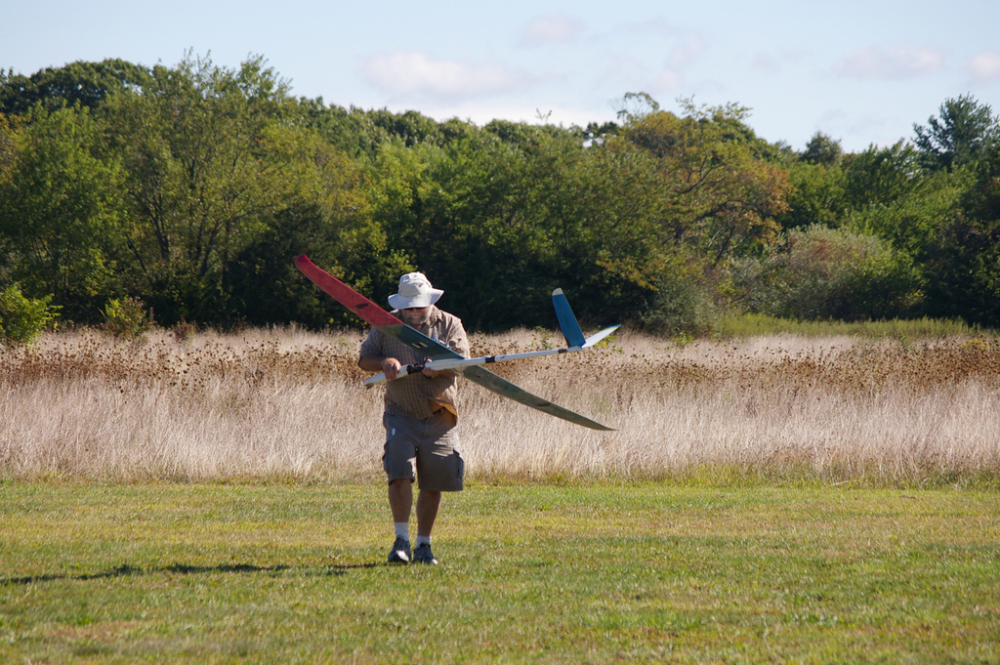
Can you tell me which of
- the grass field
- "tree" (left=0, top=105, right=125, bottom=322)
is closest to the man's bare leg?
the grass field

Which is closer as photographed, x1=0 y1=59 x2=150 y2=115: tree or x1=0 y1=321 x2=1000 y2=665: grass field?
x1=0 y1=321 x2=1000 y2=665: grass field

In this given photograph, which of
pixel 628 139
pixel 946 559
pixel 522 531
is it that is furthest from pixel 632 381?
pixel 628 139

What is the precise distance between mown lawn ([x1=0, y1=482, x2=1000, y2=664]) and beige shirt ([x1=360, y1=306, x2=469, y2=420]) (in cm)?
99

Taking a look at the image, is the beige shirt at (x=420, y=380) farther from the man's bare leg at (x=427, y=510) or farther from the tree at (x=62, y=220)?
the tree at (x=62, y=220)

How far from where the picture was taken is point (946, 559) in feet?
20.9

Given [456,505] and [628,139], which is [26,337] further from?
[628,139]

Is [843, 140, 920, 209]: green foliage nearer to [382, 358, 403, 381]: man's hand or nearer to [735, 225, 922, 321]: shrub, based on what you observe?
[735, 225, 922, 321]: shrub

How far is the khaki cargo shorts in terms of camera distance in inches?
235

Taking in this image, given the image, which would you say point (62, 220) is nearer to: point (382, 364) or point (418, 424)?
point (382, 364)

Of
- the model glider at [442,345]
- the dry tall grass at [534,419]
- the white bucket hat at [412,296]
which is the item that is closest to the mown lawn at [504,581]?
the model glider at [442,345]

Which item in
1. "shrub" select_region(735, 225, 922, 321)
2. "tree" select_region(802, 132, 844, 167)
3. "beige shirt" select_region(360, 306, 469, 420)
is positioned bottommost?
"beige shirt" select_region(360, 306, 469, 420)

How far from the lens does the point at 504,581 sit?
561 centimetres

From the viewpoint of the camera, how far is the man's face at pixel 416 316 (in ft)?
20.2

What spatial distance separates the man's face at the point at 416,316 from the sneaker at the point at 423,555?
55.2 inches
